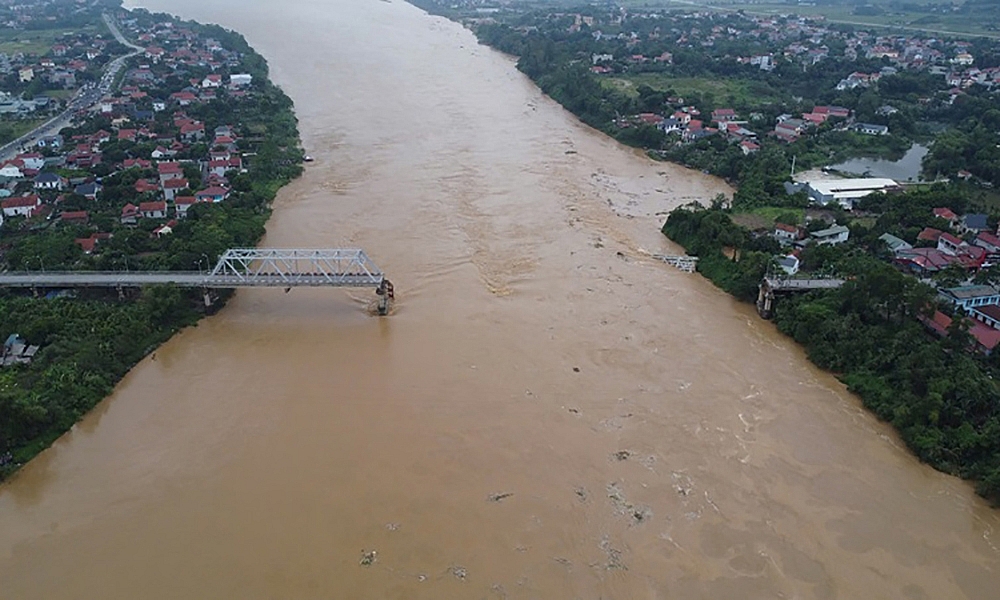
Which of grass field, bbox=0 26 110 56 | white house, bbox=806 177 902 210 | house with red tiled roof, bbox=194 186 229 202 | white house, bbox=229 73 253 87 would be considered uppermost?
white house, bbox=806 177 902 210

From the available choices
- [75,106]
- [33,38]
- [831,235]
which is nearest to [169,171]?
[75,106]

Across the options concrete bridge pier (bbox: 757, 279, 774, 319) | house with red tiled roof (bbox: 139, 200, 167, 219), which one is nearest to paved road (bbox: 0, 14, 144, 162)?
house with red tiled roof (bbox: 139, 200, 167, 219)

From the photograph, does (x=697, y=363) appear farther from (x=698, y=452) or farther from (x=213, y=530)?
(x=213, y=530)

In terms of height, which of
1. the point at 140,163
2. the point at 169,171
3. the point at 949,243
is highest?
the point at 949,243

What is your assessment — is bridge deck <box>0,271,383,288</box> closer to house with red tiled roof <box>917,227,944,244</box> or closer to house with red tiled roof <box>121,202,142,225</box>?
house with red tiled roof <box>121,202,142,225</box>

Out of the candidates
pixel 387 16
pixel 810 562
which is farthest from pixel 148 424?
pixel 387 16

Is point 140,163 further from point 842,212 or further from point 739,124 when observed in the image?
point 739,124
